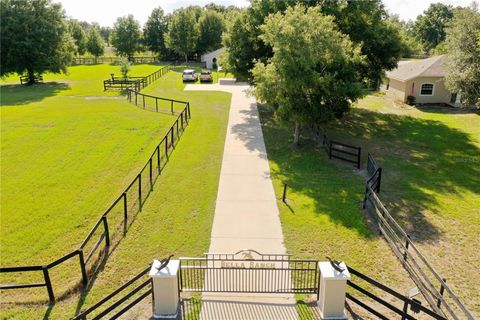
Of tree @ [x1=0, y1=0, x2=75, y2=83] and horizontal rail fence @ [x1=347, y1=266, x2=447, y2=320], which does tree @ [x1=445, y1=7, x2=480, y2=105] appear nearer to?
horizontal rail fence @ [x1=347, y1=266, x2=447, y2=320]

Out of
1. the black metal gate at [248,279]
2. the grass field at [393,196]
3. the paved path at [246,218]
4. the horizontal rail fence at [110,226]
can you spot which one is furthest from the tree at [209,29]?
the black metal gate at [248,279]

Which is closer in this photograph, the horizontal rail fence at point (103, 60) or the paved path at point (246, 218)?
the paved path at point (246, 218)

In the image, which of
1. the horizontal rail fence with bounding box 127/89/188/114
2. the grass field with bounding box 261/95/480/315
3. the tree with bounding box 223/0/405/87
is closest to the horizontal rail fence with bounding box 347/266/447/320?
the grass field with bounding box 261/95/480/315

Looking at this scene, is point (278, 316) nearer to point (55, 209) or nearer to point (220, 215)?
point (220, 215)

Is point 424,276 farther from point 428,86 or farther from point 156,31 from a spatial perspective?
point 156,31

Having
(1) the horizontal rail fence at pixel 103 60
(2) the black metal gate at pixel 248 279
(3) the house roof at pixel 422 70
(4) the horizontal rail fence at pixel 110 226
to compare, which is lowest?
(2) the black metal gate at pixel 248 279

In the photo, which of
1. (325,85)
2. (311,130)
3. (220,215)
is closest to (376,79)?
(311,130)

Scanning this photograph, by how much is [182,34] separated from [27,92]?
3385cm

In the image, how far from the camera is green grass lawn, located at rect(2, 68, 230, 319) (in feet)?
26.0

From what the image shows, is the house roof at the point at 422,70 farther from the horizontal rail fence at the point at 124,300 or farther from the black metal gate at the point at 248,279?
the horizontal rail fence at the point at 124,300

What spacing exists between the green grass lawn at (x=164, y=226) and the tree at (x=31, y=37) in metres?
28.4

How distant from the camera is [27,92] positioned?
3750cm

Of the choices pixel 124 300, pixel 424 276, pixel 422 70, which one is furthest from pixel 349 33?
pixel 124 300

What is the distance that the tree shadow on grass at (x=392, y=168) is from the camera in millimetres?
12352
